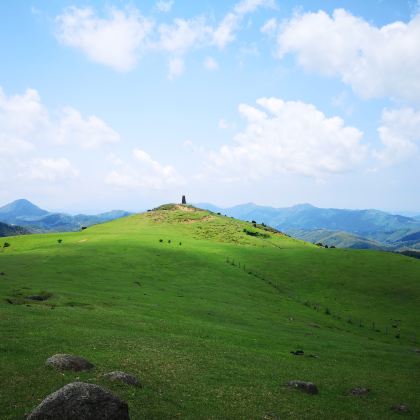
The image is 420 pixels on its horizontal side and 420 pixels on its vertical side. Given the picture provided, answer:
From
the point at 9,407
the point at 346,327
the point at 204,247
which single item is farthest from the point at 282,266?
the point at 9,407

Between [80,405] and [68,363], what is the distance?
30.0ft

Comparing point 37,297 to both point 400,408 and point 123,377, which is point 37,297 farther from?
point 400,408

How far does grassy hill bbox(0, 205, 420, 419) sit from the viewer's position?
2566 cm

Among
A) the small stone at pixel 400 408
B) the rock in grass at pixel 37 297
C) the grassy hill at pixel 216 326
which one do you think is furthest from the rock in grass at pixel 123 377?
the rock in grass at pixel 37 297

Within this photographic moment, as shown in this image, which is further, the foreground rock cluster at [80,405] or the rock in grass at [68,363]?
the rock in grass at [68,363]

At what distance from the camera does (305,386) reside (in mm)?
29891

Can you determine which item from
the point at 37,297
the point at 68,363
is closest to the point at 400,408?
the point at 68,363

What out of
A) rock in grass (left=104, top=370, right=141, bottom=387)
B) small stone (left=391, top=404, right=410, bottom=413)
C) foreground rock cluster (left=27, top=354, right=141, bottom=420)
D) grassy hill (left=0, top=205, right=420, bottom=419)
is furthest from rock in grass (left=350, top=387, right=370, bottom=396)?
foreground rock cluster (left=27, top=354, right=141, bottom=420)

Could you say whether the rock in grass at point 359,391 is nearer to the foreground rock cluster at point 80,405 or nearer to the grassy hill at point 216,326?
the grassy hill at point 216,326

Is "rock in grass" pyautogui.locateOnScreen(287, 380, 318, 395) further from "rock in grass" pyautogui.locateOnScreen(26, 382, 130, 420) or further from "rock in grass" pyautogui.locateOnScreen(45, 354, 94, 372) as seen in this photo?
"rock in grass" pyautogui.locateOnScreen(26, 382, 130, 420)

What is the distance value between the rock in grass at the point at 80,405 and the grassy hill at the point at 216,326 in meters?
2.60

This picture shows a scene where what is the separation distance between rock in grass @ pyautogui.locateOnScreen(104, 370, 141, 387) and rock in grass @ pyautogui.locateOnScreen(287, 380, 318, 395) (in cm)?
1260

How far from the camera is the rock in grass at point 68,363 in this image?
2554cm

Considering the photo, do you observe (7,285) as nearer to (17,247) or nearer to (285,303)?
(285,303)
